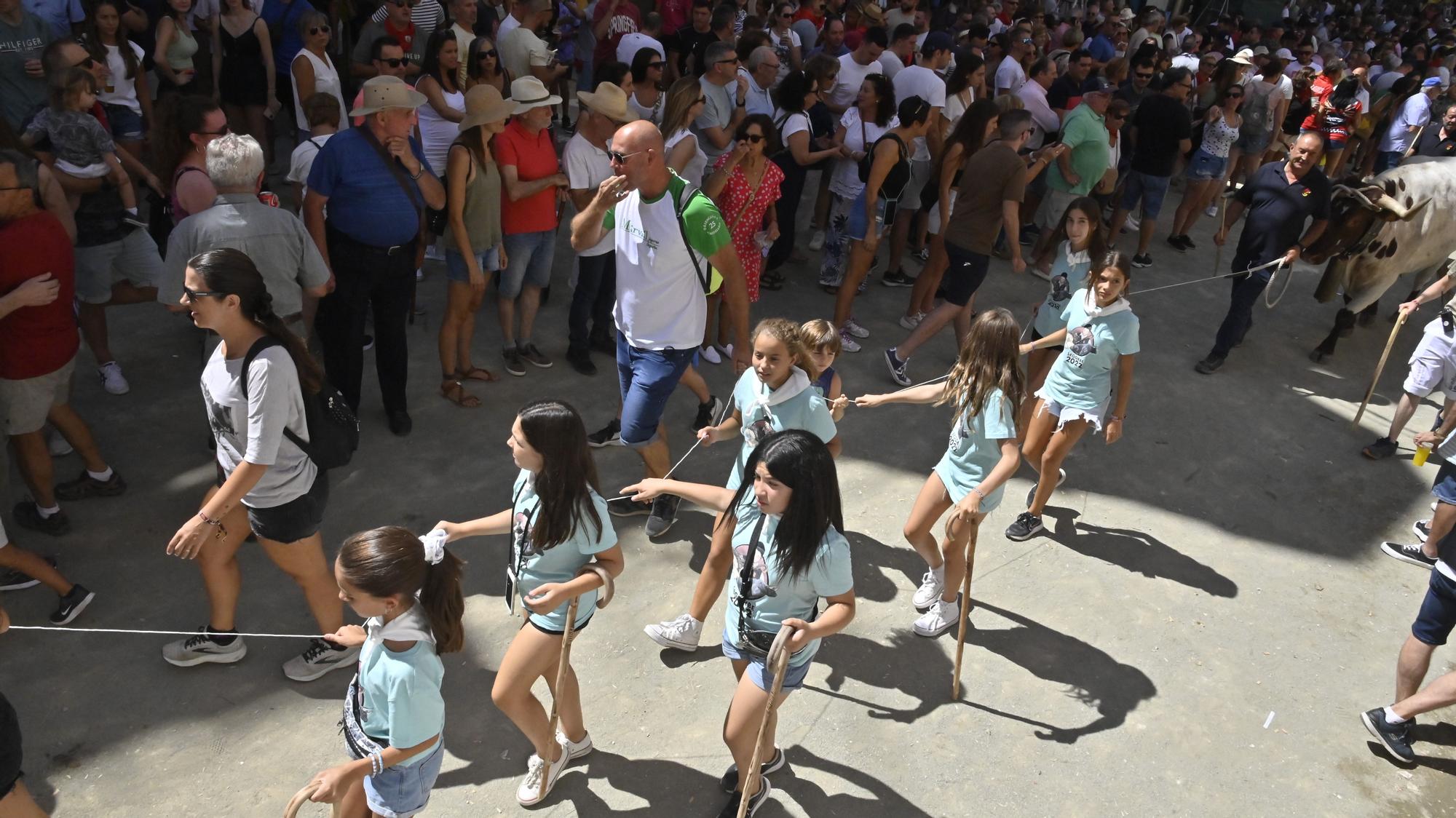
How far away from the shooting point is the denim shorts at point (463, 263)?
6.07 metres

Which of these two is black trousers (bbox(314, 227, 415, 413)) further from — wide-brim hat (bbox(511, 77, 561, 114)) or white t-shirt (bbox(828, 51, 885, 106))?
white t-shirt (bbox(828, 51, 885, 106))

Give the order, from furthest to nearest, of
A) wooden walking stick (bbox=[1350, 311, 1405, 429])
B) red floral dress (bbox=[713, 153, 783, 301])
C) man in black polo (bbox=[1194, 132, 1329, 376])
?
man in black polo (bbox=[1194, 132, 1329, 376]), wooden walking stick (bbox=[1350, 311, 1405, 429]), red floral dress (bbox=[713, 153, 783, 301])

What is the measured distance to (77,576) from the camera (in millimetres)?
4676

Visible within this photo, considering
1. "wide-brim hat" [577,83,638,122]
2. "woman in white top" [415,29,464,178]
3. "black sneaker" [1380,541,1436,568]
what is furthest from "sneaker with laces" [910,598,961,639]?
"woman in white top" [415,29,464,178]

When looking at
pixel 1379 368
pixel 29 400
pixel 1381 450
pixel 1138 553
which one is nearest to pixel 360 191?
pixel 29 400

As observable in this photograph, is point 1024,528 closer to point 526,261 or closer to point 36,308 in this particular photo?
point 526,261

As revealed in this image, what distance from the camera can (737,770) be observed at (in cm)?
390

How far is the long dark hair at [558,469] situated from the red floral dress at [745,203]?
3.37 m

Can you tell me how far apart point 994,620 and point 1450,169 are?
629 centimetres

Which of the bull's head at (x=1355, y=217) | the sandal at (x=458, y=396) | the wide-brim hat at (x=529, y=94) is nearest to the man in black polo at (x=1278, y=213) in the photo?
the bull's head at (x=1355, y=217)

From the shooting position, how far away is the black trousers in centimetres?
545

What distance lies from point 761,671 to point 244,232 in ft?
9.81

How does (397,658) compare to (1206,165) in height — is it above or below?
below

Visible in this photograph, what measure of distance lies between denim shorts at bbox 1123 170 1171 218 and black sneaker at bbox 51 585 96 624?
8776mm
